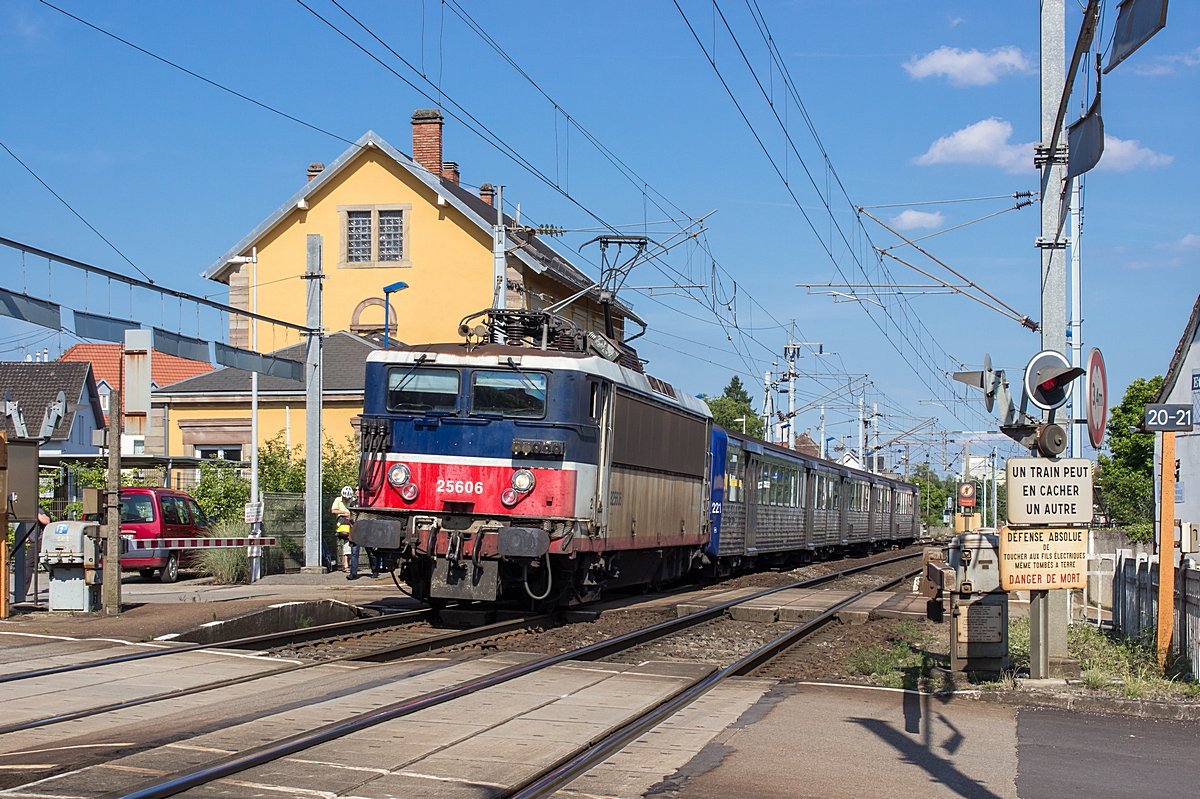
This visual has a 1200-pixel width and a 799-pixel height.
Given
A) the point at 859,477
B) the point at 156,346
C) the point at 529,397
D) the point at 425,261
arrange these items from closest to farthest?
1. the point at 529,397
2. the point at 156,346
3. the point at 425,261
4. the point at 859,477

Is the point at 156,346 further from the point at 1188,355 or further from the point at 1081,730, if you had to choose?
the point at 1188,355

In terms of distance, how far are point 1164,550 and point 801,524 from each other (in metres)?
20.5

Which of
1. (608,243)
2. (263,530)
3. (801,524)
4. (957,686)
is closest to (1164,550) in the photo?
(957,686)

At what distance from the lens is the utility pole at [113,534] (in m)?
14.7

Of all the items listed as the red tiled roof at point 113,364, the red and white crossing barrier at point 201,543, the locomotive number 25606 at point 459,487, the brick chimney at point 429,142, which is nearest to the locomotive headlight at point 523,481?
the locomotive number 25606 at point 459,487

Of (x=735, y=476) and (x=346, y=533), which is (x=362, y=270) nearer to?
(x=346, y=533)

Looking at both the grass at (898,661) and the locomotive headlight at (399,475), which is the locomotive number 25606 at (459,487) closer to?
the locomotive headlight at (399,475)

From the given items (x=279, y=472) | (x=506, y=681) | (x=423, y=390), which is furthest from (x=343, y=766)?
(x=279, y=472)

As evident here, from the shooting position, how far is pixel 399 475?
14227 millimetres

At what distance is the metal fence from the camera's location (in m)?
10.8

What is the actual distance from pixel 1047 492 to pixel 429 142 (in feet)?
117

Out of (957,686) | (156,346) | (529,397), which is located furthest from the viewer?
(156,346)

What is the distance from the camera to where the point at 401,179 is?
39.2 metres

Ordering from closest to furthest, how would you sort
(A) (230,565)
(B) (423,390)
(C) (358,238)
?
(B) (423,390) < (A) (230,565) < (C) (358,238)
